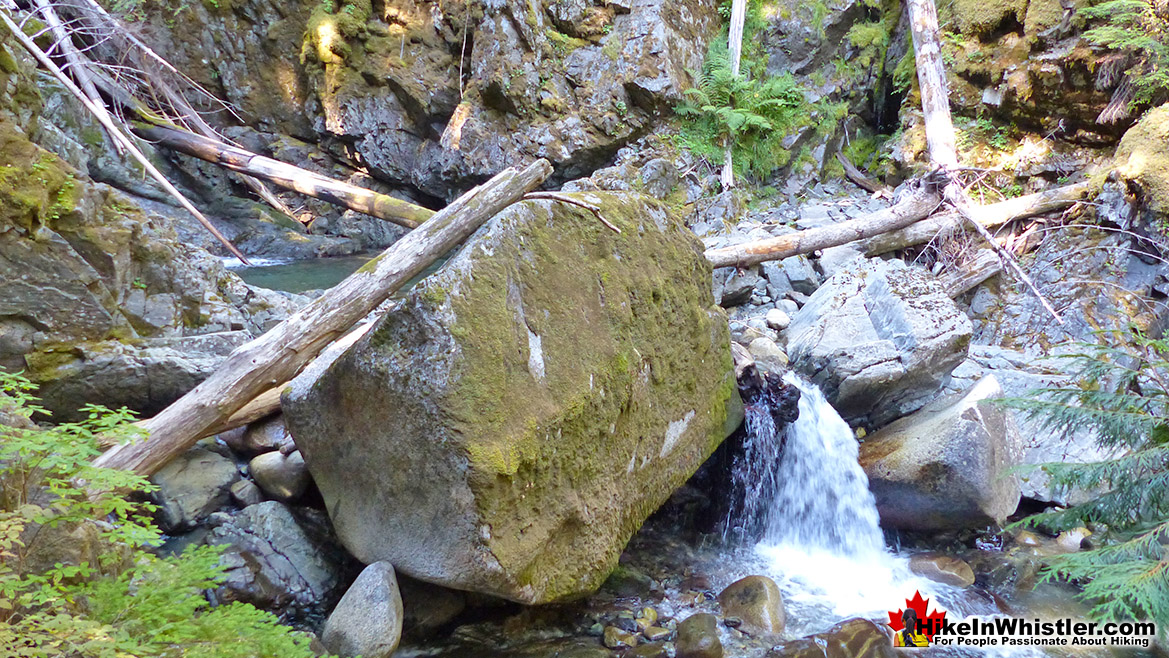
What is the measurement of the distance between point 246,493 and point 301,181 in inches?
167

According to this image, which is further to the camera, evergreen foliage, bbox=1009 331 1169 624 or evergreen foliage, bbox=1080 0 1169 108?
evergreen foliage, bbox=1080 0 1169 108

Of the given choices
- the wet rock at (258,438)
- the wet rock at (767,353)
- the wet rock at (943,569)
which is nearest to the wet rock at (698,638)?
the wet rock at (943,569)

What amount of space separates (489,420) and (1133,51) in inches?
376

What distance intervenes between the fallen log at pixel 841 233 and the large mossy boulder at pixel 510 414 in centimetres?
432

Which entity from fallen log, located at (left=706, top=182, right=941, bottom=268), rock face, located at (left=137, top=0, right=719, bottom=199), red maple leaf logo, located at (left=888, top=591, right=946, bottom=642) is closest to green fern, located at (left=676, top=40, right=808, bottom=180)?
rock face, located at (left=137, top=0, right=719, bottom=199)

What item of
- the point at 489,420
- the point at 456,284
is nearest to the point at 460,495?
the point at 489,420

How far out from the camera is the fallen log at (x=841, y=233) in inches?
326

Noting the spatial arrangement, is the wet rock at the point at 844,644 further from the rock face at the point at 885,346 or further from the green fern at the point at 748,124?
the green fern at the point at 748,124

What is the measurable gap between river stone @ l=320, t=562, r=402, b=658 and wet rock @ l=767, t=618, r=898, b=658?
221 cm

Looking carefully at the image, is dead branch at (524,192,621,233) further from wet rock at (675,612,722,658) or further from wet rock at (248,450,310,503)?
wet rock at (675,612,722,658)

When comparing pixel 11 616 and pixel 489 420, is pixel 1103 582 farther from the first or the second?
pixel 11 616

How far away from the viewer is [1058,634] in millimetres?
4250

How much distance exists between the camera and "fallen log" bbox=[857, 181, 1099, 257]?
8.12 m

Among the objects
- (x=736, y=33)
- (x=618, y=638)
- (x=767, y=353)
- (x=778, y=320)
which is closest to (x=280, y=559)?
(x=618, y=638)
